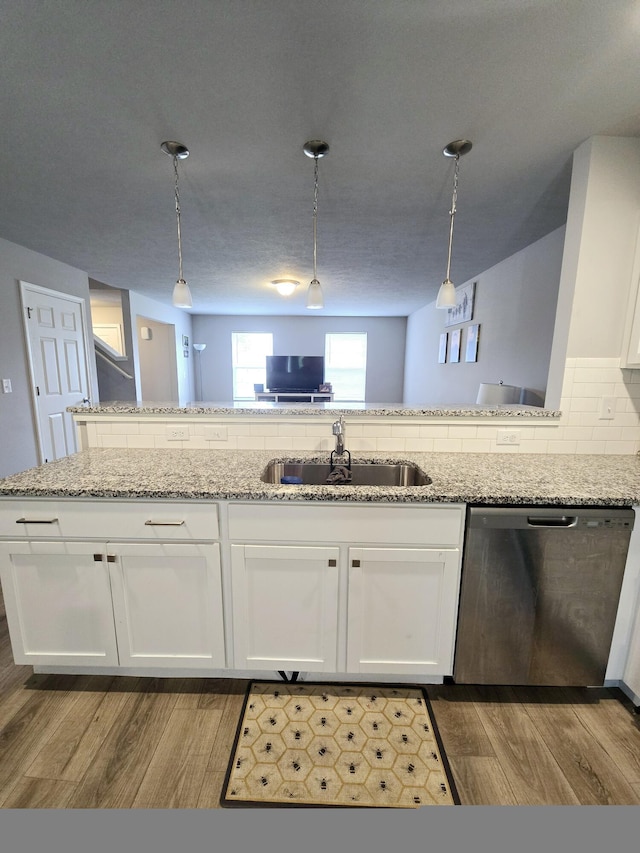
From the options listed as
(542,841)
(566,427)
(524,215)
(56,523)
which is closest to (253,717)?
(542,841)

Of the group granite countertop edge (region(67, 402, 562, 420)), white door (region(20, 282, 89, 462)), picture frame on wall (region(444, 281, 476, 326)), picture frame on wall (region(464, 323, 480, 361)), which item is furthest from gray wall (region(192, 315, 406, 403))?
granite countertop edge (region(67, 402, 562, 420))

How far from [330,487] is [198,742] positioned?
103 centimetres

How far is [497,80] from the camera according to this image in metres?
1.28

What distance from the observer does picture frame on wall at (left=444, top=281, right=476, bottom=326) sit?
3.92m

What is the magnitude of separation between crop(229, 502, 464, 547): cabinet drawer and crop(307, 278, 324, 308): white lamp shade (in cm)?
121

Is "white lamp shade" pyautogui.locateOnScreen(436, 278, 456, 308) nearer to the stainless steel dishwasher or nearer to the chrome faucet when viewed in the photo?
the chrome faucet

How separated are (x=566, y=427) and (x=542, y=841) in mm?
1602

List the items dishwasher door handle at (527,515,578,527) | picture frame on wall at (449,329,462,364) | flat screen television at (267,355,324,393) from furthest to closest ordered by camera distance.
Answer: flat screen television at (267,355,324,393) < picture frame on wall at (449,329,462,364) < dishwasher door handle at (527,515,578,527)

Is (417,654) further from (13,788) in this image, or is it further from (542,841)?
(13,788)

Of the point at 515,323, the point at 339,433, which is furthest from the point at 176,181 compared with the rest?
the point at 515,323

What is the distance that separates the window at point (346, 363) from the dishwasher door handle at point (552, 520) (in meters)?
6.05

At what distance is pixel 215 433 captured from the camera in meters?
1.85

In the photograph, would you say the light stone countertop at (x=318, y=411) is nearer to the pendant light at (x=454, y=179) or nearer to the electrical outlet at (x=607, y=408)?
the electrical outlet at (x=607, y=408)

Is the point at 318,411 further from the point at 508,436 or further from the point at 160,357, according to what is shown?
the point at 160,357
